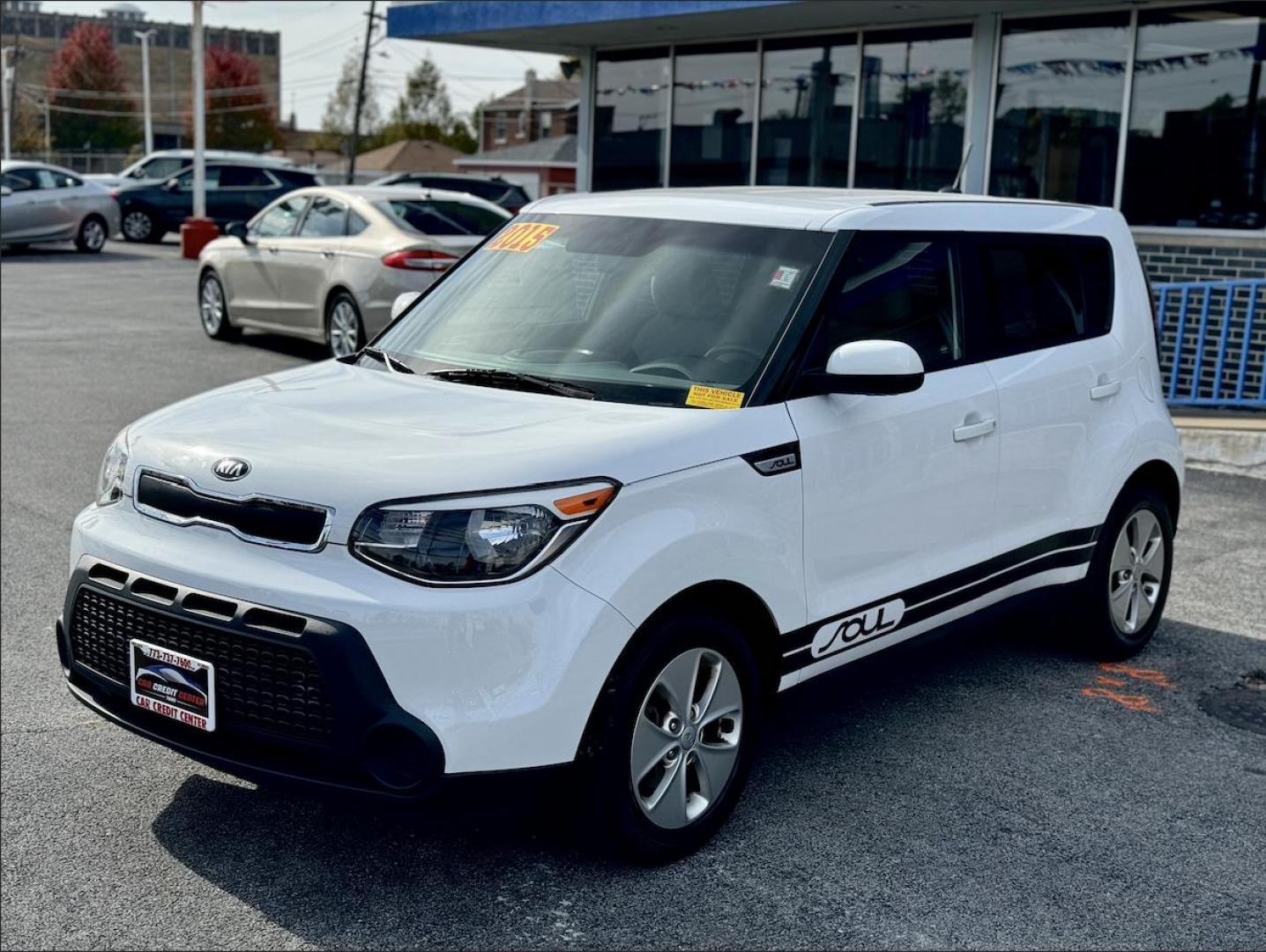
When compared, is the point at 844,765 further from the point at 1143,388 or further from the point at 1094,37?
the point at 1094,37

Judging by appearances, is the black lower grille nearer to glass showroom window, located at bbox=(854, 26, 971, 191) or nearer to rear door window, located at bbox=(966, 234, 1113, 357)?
rear door window, located at bbox=(966, 234, 1113, 357)

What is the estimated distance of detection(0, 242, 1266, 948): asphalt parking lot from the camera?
376cm

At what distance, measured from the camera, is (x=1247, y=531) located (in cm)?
842

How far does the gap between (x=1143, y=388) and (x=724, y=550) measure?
272 cm

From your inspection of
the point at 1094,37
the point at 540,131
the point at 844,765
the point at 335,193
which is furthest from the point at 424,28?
the point at 540,131

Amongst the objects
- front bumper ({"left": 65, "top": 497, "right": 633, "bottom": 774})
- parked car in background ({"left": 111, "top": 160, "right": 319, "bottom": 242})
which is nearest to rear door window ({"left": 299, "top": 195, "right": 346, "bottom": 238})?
front bumper ({"left": 65, "top": 497, "right": 633, "bottom": 774})

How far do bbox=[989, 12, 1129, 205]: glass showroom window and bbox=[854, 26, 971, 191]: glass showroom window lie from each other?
49 cm

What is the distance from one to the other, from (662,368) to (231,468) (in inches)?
51.9

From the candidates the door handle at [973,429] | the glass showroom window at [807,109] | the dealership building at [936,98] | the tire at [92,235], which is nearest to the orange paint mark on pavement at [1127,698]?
the door handle at [973,429]

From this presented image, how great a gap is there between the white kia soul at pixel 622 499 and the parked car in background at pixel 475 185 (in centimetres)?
2317

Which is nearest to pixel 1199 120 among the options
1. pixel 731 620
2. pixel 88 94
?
pixel 731 620

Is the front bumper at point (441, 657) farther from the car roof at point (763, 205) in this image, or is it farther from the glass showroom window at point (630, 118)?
the glass showroom window at point (630, 118)

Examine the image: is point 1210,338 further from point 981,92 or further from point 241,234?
point 241,234

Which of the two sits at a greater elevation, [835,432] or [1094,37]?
[1094,37]
